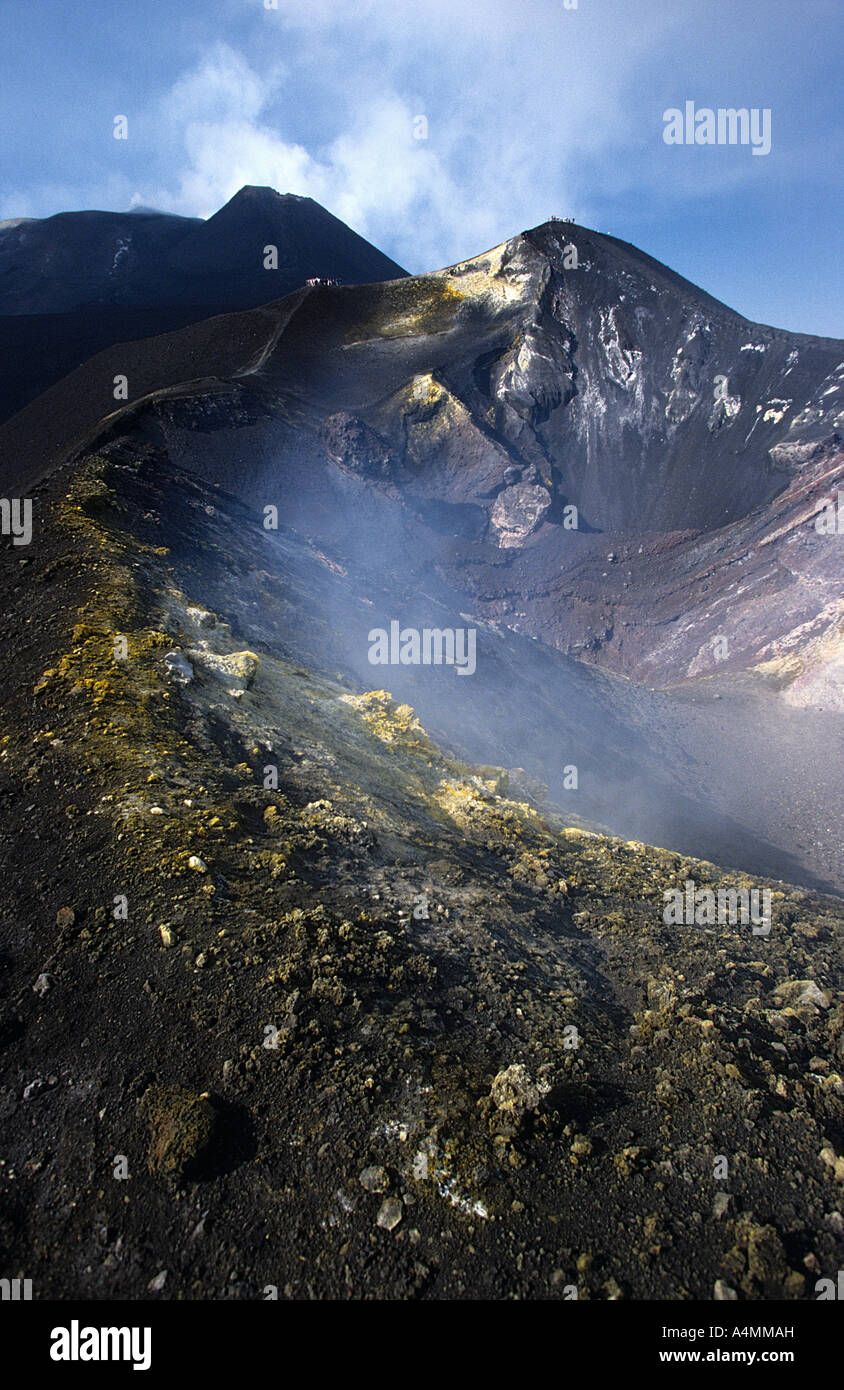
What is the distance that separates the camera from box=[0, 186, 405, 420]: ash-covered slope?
50.9 m

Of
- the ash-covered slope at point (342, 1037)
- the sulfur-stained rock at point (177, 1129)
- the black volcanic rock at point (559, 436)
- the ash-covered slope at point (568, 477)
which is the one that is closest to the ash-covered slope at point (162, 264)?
the ash-covered slope at point (568, 477)

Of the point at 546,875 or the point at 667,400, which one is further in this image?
the point at 667,400

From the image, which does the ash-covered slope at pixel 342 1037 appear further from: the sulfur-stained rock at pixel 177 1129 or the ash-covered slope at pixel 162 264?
the ash-covered slope at pixel 162 264

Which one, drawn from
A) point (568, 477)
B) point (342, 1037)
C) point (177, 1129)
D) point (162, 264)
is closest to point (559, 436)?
point (568, 477)

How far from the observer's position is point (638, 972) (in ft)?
30.5

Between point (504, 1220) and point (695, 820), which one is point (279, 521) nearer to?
point (695, 820)

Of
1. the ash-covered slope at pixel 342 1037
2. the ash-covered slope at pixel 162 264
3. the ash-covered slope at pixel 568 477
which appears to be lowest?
the ash-covered slope at pixel 342 1037

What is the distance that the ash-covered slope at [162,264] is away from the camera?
167 ft

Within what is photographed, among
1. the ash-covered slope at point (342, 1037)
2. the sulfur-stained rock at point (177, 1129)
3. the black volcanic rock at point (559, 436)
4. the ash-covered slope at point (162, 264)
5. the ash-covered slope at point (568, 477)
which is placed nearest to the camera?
the ash-covered slope at point (342, 1037)

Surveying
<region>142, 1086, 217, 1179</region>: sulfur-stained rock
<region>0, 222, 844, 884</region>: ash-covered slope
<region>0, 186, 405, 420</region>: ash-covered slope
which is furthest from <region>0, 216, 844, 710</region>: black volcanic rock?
<region>142, 1086, 217, 1179</region>: sulfur-stained rock

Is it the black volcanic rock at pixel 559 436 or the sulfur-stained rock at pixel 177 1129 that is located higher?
the black volcanic rock at pixel 559 436

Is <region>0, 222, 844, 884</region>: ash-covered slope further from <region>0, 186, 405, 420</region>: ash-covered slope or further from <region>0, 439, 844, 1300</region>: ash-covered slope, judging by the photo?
<region>0, 186, 405, 420</region>: ash-covered slope
